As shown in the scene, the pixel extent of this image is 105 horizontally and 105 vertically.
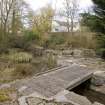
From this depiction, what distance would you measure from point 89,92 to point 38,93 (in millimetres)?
3345

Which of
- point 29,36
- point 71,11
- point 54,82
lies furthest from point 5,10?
point 54,82

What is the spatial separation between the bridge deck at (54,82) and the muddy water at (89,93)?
587 mm

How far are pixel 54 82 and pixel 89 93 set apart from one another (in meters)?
2.12

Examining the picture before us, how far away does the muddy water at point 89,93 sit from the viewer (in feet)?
23.1

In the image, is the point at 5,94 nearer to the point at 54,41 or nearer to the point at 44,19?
the point at 54,41

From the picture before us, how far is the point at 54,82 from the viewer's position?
646cm

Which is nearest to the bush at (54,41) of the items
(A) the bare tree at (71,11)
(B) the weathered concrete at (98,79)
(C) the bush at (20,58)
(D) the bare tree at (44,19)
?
(D) the bare tree at (44,19)

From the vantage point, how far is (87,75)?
8.00 meters

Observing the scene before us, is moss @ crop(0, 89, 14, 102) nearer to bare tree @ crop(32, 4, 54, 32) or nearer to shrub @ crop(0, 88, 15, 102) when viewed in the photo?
shrub @ crop(0, 88, 15, 102)

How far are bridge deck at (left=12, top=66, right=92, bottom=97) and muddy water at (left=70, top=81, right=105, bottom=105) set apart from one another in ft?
1.92

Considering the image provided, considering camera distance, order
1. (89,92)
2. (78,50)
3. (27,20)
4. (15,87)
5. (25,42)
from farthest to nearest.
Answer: (27,20)
(78,50)
(25,42)
(89,92)
(15,87)

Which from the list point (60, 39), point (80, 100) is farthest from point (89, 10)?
point (80, 100)

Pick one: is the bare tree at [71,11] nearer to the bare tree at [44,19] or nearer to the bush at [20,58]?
the bare tree at [44,19]

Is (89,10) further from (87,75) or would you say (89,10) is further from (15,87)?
(15,87)
